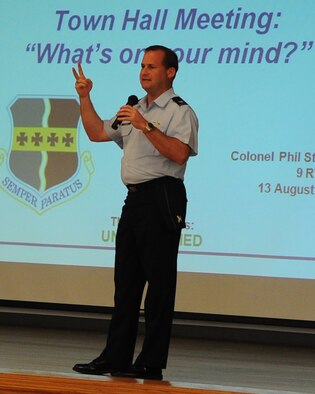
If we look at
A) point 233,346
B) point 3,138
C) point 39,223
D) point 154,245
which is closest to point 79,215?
point 39,223

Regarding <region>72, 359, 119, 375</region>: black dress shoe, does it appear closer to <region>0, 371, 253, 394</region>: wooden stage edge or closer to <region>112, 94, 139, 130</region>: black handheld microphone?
<region>112, 94, 139, 130</region>: black handheld microphone

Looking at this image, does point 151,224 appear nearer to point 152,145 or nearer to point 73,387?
point 152,145

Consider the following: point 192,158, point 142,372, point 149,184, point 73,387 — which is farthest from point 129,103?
point 192,158

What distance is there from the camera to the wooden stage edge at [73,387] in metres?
1.84

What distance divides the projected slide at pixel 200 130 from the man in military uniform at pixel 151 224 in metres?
1.86

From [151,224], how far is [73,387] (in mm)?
1355

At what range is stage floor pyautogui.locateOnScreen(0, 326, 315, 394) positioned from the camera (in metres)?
4.09

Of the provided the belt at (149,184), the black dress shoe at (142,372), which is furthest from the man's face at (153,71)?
the black dress shoe at (142,372)

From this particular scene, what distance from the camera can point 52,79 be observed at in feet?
17.6

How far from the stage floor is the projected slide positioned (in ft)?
1.47

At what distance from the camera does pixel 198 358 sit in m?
4.82

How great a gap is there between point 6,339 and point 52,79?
1502 mm

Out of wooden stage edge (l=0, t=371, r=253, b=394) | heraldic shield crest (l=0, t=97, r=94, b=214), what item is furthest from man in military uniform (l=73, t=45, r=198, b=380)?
heraldic shield crest (l=0, t=97, r=94, b=214)

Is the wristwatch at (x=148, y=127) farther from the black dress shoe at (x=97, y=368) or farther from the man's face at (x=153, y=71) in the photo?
the black dress shoe at (x=97, y=368)
